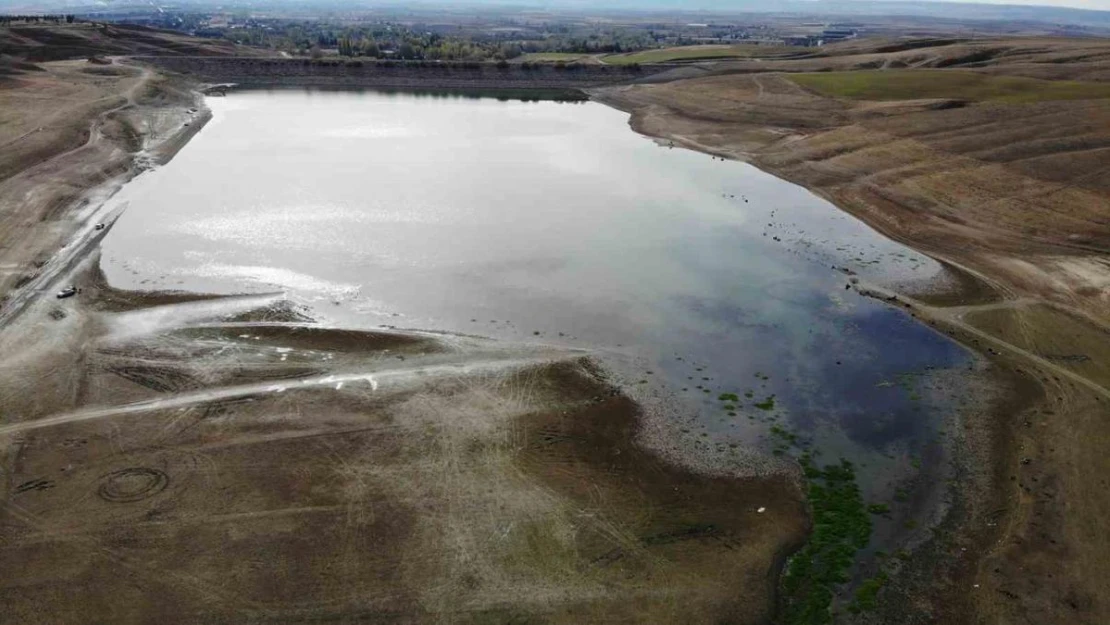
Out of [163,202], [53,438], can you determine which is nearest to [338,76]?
[163,202]

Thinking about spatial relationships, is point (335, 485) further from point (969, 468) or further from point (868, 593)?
point (969, 468)

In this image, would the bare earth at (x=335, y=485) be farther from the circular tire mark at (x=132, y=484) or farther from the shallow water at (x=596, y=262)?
the shallow water at (x=596, y=262)

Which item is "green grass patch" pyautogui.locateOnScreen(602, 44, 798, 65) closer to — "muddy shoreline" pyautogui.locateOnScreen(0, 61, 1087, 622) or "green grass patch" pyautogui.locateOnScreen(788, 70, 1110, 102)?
"green grass patch" pyautogui.locateOnScreen(788, 70, 1110, 102)

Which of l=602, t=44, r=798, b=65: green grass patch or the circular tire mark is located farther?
l=602, t=44, r=798, b=65: green grass patch

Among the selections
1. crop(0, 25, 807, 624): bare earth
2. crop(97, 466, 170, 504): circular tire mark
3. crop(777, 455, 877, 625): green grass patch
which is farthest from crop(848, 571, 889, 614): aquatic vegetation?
crop(97, 466, 170, 504): circular tire mark

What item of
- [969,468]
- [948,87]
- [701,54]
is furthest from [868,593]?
[701,54]

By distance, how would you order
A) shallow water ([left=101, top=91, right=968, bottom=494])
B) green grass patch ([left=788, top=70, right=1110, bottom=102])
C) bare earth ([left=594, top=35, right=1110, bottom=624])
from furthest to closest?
1. green grass patch ([left=788, top=70, right=1110, bottom=102])
2. shallow water ([left=101, top=91, right=968, bottom=494])
3. bare earth ([left=594, top=35, right=1110, bottom=624])

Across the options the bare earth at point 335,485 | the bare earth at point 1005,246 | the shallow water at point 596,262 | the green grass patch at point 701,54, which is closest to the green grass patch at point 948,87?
the bare earth at point 1005,246
